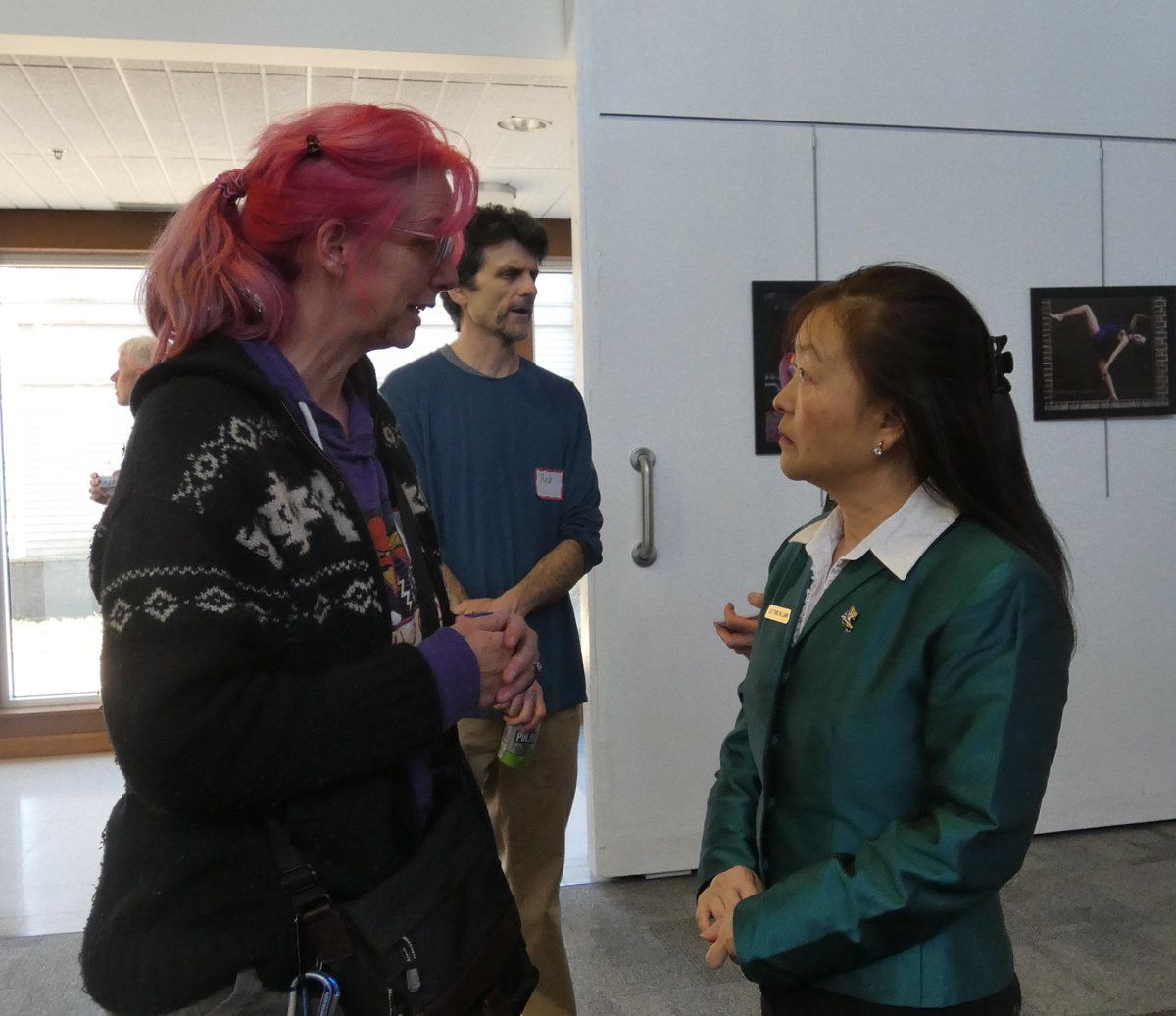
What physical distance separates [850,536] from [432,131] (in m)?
0.71

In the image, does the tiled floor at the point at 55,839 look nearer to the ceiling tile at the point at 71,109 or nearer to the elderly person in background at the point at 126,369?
the elderly person in background at the point at 126,369

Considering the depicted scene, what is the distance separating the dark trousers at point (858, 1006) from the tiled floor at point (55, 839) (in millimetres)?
2424

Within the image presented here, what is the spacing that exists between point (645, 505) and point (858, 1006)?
7.78ft

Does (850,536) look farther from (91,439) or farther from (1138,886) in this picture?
(91,439)

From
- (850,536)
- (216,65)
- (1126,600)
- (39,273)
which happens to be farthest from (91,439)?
(850,536)

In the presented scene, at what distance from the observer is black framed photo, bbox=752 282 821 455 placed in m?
3.62

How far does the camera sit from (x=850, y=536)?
54.3 inches

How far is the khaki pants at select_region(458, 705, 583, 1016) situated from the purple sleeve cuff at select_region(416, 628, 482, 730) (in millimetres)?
1291

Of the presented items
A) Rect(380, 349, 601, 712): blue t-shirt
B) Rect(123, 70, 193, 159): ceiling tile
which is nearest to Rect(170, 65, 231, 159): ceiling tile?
Rect(123, 70, 193, 159): ceiling tile

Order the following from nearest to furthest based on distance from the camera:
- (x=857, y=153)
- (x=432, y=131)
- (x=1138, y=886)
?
(x=432, y=131), (x=1138, y=886), (x=857, y=153)

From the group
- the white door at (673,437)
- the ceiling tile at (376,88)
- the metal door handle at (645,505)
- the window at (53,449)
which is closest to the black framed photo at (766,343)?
the white door at (673,437)

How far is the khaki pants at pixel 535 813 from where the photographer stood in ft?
7.84

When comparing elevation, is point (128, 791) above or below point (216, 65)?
below

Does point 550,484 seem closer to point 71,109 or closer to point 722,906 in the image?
point 722,906
